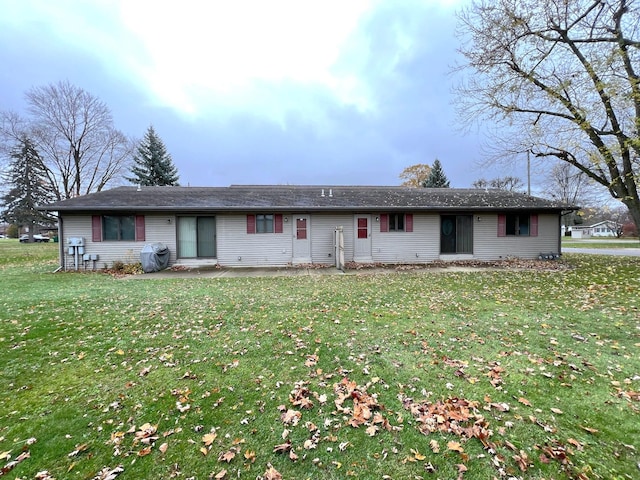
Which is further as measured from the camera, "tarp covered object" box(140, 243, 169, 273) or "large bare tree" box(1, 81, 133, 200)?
"large bare tree" box(1, 81, 133, 200)

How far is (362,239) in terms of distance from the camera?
41.0 ft

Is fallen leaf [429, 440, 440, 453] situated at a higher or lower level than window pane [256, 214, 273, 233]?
lower

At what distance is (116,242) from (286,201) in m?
6.95

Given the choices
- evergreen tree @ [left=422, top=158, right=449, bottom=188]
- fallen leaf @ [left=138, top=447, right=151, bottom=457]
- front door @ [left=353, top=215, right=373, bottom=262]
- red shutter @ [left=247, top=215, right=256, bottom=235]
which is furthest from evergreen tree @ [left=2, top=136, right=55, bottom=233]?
evergreen tree @ [left=422, top=158, right=449, bottom=188]

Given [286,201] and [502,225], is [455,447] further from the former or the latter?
[502,225]

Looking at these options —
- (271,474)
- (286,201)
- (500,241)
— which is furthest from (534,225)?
(271,474)

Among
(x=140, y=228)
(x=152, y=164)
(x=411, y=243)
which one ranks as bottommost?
(x=411, y=243)

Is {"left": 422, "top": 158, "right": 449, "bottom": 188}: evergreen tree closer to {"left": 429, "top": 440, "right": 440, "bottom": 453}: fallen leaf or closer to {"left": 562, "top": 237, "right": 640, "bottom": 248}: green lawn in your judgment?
{"left": 562, "top": 237, "right": 640, "bottom": 248}: green lawn

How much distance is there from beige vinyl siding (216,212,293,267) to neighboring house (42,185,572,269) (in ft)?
0.14

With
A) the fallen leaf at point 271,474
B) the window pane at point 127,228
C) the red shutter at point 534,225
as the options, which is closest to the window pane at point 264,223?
the window pane at point 127,228

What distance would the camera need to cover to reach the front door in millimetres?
12469

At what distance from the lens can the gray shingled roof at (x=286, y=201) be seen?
37.3ft

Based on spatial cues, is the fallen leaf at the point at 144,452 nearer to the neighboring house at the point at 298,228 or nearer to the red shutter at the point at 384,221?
the neighboring house at the point at 298,228

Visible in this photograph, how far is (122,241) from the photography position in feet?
38.0
